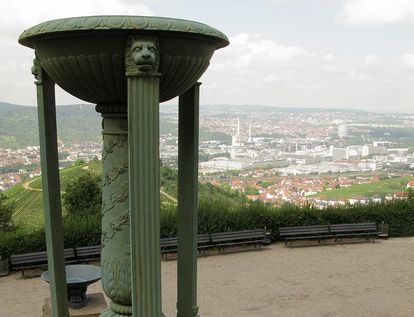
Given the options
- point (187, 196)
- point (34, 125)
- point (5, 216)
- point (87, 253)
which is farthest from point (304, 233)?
point (34, 125)

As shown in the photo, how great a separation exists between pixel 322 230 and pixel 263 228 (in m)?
1.70

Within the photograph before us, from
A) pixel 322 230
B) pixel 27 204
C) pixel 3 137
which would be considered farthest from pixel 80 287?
pixel 3 137

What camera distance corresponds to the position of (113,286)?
3951mm

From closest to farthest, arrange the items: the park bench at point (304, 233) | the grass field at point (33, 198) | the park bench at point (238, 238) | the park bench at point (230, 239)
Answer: the park bench at point (230, 239) → the park bench at point (238, 238) → the park bench at point (304, 233) → the grass field at point (33, 198)

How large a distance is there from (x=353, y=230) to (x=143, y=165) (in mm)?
11560

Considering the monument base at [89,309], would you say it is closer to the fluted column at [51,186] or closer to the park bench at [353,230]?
the fluted column at [51,186]

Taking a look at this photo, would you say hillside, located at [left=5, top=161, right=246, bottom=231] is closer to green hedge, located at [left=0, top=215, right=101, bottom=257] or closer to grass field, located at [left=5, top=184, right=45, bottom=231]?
grass field, located at [left=5, top=184, right=45, bottom=231]

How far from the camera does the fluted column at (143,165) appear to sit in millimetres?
3193

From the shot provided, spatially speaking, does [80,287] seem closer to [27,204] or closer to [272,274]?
[272,274]

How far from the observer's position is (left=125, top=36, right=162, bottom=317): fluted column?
3193 millimetres

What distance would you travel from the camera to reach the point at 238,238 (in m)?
12.7

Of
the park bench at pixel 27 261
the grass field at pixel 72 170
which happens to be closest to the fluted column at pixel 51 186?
the park bench at pixel 27 261

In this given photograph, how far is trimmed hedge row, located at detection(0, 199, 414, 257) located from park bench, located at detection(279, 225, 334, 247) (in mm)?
434

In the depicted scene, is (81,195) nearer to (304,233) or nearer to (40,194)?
(40,194)
